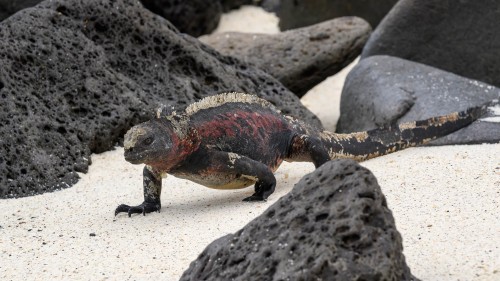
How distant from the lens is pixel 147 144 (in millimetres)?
5074

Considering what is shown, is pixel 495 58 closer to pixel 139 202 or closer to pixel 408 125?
pixel 408 125

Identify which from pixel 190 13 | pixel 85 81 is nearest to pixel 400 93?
pixel 85 81

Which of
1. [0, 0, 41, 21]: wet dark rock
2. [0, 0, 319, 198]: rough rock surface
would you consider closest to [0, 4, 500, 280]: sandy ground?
[0, 0, 319, 198]: rough rock surface

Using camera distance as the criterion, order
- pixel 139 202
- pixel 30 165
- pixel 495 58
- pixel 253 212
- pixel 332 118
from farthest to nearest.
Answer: pixel 332 118, pixel 495 58, pixel 30 165, pixel 139 202, pixel 253 212

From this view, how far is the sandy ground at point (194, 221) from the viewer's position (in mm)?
4109

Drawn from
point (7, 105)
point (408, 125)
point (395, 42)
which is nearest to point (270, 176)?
point (408, 125)

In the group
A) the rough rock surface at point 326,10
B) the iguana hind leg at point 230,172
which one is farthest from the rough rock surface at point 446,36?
the iguana hind leg at point 230,172

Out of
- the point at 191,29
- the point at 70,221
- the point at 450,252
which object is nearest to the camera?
the point at 450,252

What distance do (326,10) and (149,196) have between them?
7.95 m

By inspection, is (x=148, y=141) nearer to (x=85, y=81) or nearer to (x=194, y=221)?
(x=194, y=221)

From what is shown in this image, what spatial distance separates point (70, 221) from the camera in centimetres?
551

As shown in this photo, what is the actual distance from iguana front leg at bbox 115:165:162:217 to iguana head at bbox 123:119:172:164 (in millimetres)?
473

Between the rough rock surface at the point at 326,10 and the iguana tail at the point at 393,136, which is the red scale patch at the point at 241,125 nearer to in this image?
the iguana tail at the point at 393,136

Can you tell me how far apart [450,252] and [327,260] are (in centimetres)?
109
